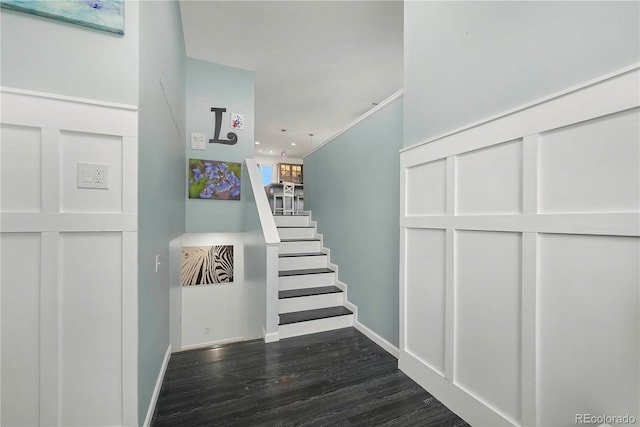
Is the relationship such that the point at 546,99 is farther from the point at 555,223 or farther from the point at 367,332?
the point at 367,332

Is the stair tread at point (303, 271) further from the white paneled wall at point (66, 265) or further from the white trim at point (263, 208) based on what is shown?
the white paneled wall at point (66, 265)

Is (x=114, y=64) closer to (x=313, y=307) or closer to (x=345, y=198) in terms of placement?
(x=345, y=198)

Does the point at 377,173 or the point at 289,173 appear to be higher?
the point at 289,173

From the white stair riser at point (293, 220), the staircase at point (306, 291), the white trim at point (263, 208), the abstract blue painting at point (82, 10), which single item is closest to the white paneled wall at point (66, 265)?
the abstract blue painting at point (82, 10)

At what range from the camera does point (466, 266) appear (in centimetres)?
151

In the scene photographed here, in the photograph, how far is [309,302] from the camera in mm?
2885

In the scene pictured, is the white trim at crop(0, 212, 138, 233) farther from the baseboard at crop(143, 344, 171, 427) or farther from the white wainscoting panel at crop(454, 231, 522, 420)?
the white wainscoting panel at crop(454, 231, 522, 420)

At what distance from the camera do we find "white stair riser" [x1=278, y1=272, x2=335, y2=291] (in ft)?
9.91

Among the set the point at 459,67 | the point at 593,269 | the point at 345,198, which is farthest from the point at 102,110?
the point at 345,198

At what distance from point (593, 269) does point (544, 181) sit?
1.28ft

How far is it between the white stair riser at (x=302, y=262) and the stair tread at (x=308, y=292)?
1.20ft

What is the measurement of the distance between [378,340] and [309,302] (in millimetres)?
834

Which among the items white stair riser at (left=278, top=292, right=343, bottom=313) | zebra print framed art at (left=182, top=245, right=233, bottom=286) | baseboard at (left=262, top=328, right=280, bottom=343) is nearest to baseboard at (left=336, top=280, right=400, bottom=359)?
white stair riser at (left=278, top=292, right=343, bottom=313)

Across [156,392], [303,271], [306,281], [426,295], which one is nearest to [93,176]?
[156,392]
